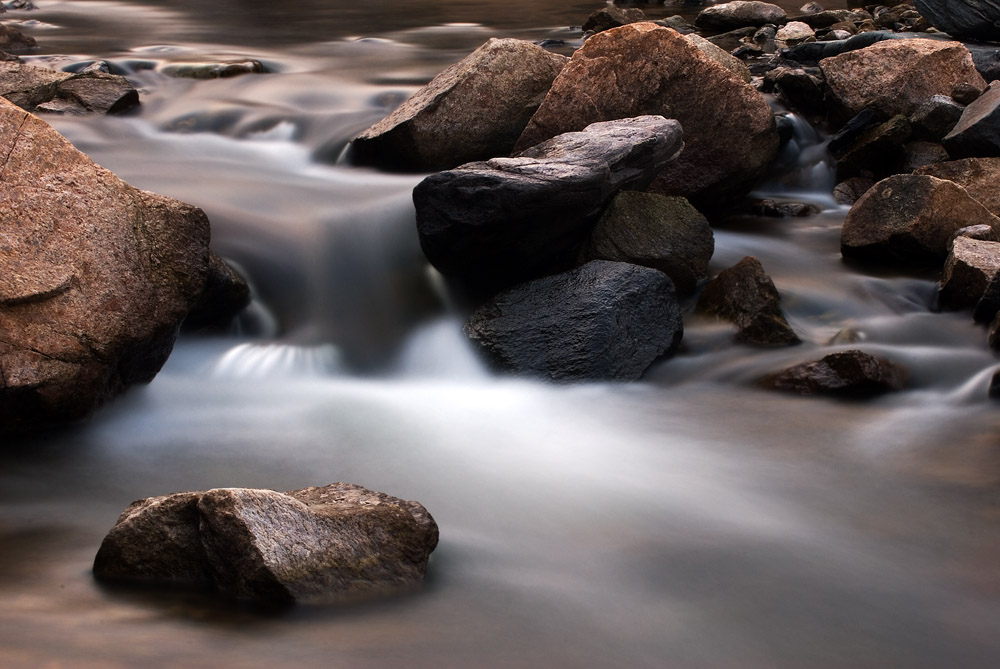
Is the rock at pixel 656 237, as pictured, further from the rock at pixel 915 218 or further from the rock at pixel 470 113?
the rock at pixel 470 113

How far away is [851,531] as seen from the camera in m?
3.57

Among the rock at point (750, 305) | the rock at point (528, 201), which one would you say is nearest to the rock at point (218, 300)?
the rock at point (528, 201)

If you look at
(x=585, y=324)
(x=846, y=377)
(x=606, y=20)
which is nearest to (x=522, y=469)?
(x=585, y=324)

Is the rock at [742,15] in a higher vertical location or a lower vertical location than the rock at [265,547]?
higher

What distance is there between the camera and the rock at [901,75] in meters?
8.20

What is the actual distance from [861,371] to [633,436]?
3.80ft

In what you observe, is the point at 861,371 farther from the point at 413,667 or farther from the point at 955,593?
the point at 413,667

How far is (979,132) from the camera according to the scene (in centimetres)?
699

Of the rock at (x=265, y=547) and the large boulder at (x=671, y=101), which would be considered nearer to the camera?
the rock at (x=265, y=547)

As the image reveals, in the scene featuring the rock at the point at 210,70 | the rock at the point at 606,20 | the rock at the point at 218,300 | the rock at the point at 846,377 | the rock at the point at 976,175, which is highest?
the rock at the point at 606,20

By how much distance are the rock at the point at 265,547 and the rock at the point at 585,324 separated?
201 cm

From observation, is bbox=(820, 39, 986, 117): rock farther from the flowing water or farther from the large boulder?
the large boulder

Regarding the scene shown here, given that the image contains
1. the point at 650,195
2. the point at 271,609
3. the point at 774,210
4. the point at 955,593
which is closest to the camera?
the point at 271,609

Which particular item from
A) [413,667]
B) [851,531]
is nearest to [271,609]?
[413,667]
